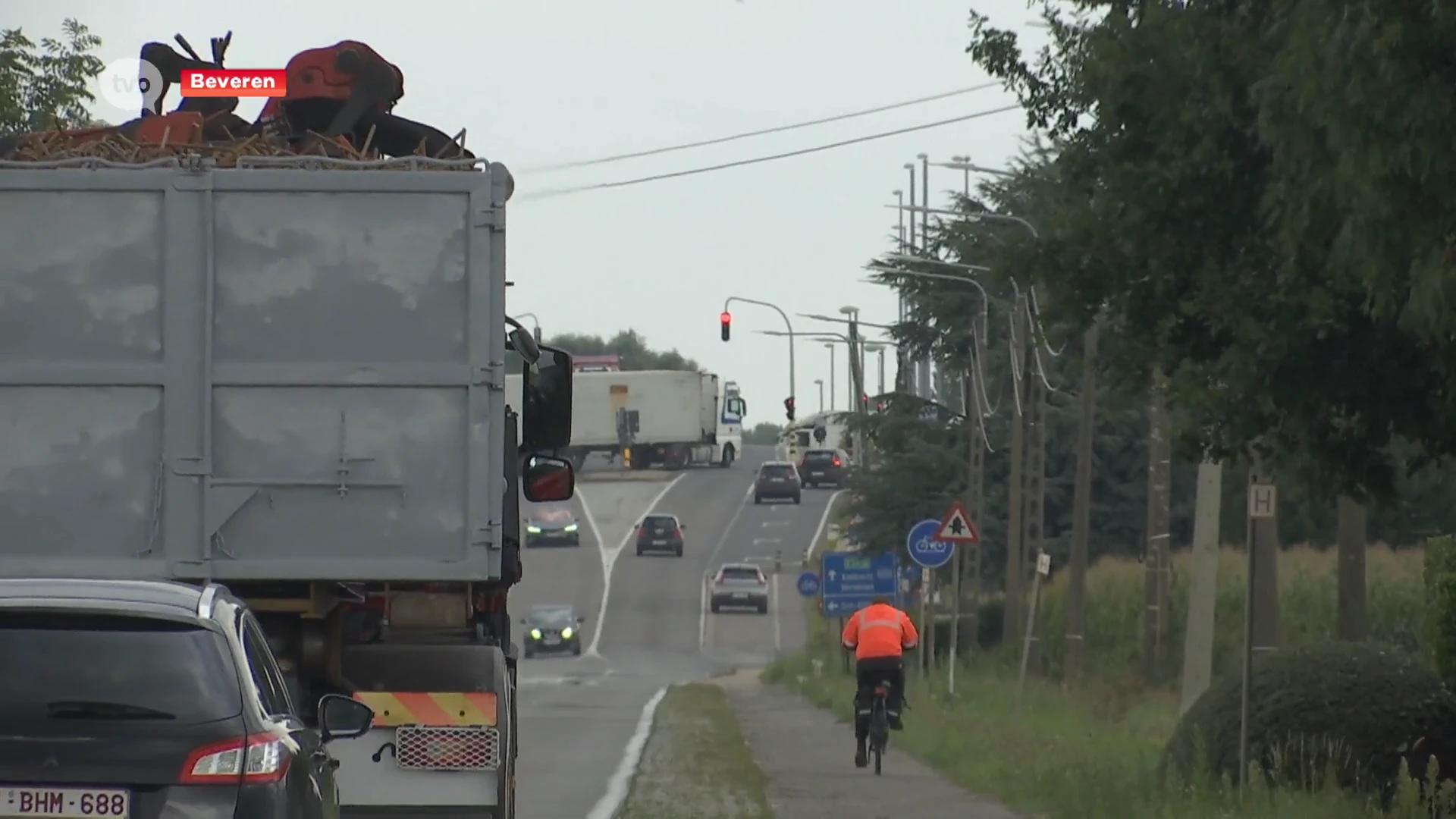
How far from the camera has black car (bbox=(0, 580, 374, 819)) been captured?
22.8 feet

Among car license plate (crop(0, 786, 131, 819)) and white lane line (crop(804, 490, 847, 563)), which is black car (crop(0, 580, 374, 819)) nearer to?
car license plate (crop(0, 786, 131, 819))

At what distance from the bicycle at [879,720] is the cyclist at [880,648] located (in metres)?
0.05

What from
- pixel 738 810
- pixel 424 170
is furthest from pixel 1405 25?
pixel 738 810

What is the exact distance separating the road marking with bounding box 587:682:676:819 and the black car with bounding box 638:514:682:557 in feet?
161

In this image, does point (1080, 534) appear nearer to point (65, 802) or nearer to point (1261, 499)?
point (1261, 499)

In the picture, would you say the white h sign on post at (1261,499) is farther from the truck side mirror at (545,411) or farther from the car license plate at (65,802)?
the car license plate at (65,802)

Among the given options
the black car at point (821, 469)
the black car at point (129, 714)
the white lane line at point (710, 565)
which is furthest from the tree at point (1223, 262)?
the black car at point (821, 469)

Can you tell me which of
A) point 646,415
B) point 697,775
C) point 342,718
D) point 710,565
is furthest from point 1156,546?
point 646,415

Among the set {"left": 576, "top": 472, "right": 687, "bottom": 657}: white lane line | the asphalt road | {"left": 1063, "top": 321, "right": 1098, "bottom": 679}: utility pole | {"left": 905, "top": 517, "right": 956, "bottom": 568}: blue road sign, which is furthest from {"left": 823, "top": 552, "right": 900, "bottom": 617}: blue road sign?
{"left": 576, "top": 472, "right": 687, "bottom": 657}: white lane line

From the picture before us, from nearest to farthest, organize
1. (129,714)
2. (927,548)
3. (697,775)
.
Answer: (129,714), (697,775), (927,548)

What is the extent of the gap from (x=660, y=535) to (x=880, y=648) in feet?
197

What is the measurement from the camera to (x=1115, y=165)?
1515 centimetres

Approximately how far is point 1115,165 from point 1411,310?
4594 millimetres

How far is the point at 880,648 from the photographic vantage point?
2309cm
